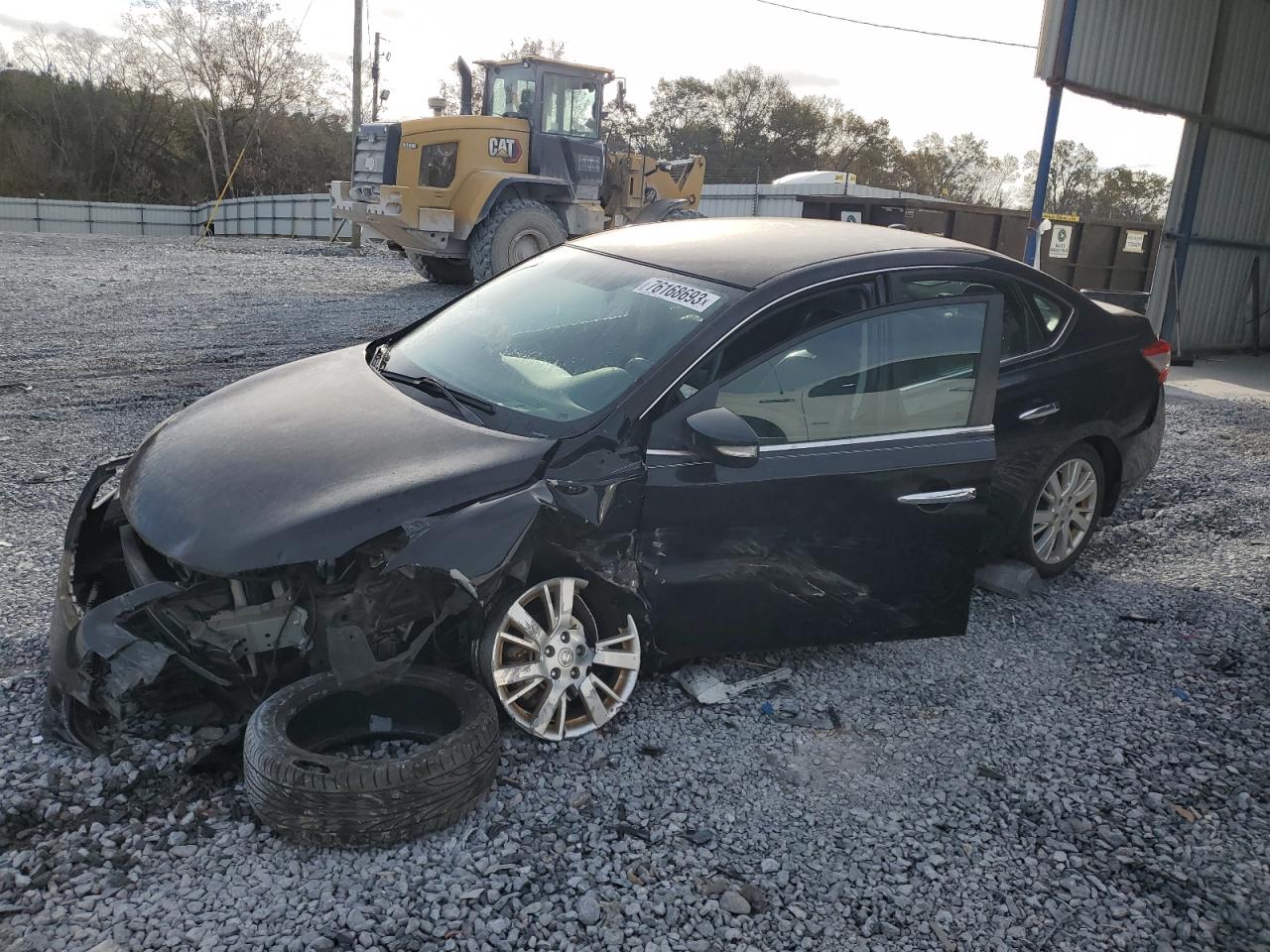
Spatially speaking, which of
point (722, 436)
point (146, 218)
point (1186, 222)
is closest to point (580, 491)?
point (722, 436)

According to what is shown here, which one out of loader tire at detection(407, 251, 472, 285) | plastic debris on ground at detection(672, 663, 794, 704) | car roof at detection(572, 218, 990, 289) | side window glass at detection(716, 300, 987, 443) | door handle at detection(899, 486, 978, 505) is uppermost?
car roof at detection(572, 218, 990, 289)

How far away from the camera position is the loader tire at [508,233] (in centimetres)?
1316

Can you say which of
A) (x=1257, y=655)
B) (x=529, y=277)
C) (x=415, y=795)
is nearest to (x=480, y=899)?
(x=415, y=795)

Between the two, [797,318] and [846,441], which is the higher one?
[797,318]

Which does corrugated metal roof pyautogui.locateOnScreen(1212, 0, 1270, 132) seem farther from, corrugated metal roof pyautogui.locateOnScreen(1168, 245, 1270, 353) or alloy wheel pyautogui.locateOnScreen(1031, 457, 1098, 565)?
alloy wheel pyautogui.locateOnScreen(1031, 457, 1098, 565)

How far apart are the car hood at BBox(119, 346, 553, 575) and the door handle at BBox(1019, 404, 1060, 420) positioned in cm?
230

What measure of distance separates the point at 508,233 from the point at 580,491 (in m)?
10.8

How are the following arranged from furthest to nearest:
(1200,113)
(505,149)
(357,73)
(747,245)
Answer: (357,73) → (505,149) → (1200,113) → (747,245)

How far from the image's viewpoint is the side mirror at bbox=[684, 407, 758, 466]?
316cm

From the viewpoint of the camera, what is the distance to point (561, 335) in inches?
148

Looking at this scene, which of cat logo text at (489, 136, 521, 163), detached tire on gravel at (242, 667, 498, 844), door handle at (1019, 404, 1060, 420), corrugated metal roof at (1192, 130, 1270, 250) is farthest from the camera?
corrugated metal roof at (1192, 130, 1270, 250)

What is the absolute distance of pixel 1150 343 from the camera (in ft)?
16.1

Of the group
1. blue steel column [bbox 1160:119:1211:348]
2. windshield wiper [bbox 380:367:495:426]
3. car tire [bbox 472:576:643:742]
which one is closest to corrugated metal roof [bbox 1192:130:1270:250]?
blue steel column [bbox 1160:119:1211:348]

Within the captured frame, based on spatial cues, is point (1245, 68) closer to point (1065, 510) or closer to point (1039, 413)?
point (1065, 510)
